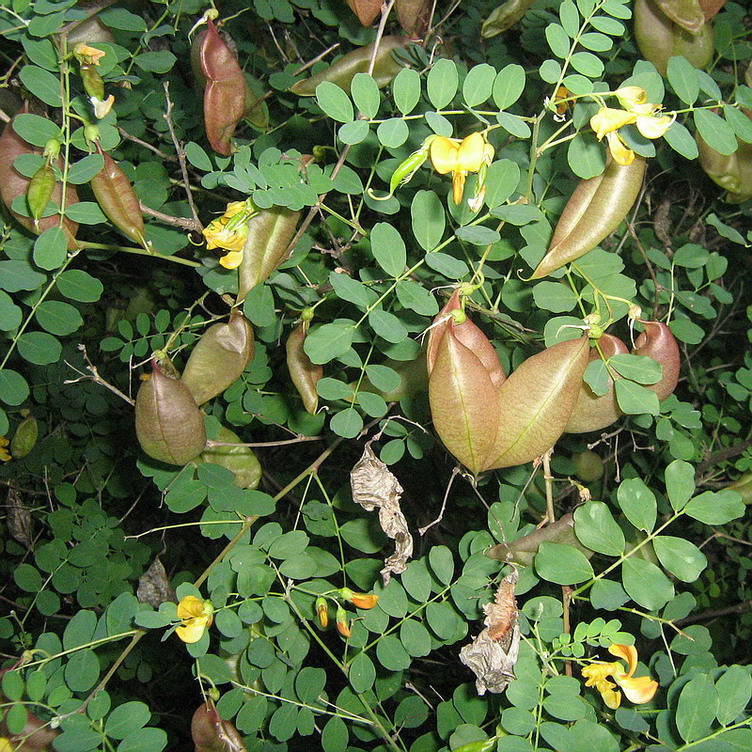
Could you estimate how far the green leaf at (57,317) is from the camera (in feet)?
3.65

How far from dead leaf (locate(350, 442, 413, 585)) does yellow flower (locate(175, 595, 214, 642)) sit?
284 mm

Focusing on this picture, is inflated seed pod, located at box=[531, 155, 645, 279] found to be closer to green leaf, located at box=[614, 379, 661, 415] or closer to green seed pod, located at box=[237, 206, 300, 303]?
green leaf, located at box=[614, 379, 661, 415]

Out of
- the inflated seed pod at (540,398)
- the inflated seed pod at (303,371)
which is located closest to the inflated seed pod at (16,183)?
the inflated seed pod at (303,371)

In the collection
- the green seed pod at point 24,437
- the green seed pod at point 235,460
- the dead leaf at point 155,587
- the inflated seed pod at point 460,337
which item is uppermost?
the inflated seed pod at point 460,337

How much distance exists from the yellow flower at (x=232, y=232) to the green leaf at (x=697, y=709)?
2.86ft

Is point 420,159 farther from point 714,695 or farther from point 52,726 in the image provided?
point 52,726

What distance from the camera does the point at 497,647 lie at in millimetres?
925

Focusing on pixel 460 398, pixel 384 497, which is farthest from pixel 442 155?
pixel 384 497

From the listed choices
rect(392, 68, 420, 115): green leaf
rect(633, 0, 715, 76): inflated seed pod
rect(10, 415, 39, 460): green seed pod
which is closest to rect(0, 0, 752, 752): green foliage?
rect(392, 68, 420, 115): green leaf

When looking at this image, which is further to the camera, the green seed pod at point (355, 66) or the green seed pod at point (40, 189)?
the green seed pod at point (355, 66)

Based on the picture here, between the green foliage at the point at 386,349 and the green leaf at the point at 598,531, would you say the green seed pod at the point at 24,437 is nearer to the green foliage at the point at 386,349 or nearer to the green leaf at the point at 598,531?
the green foliage at the point at 386,349

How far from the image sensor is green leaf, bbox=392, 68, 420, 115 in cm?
90

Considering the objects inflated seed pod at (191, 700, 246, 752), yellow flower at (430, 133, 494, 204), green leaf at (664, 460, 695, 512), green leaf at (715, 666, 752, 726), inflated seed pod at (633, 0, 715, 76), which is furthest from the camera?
inflated seed pod at (633, 0, 715, 76)

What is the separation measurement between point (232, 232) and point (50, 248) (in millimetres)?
275
